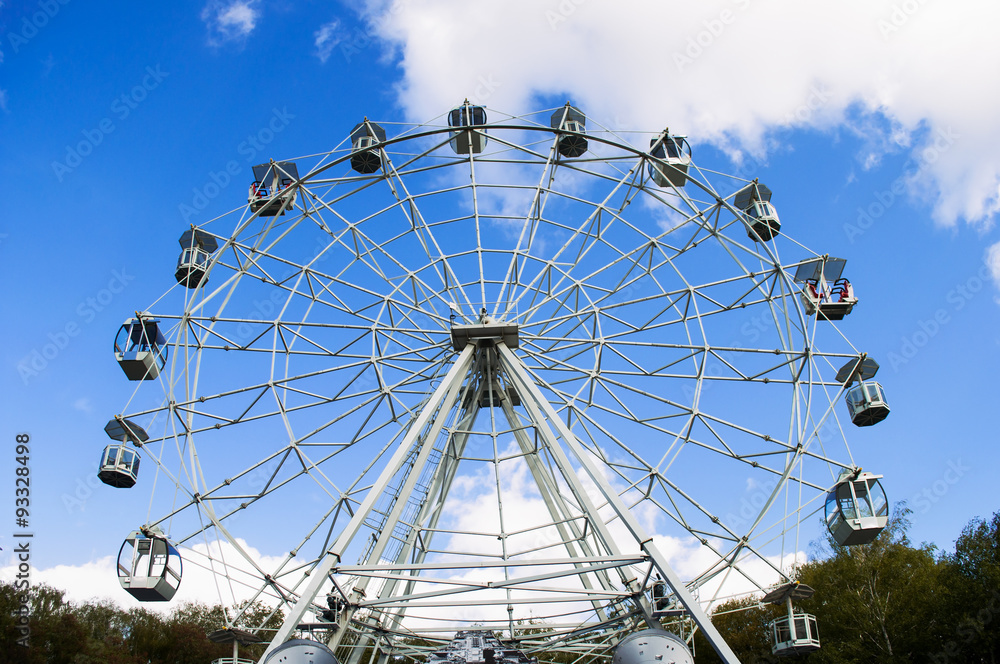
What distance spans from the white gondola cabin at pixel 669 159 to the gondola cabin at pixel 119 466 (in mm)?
15070

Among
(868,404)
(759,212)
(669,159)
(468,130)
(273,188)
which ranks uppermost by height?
(468,130)

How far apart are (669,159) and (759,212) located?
281cm

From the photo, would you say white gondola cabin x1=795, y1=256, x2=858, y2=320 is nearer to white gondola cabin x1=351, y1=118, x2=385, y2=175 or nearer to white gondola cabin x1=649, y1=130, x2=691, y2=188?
white gondola cabin x1=649, y1=130, x2=691, y2=188

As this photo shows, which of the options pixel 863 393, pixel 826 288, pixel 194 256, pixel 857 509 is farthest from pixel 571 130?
pixel 857 509

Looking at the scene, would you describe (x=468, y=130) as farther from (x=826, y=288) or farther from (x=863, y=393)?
(x=863, y=393)

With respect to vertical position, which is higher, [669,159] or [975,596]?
[669,159]

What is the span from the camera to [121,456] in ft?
60.1

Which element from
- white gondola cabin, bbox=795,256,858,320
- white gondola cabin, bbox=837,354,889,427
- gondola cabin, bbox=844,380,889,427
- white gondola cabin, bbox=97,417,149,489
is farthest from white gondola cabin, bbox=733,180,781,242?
white gondola cabin, bbox=97,417,149,489

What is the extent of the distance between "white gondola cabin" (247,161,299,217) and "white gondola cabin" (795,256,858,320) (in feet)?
44.9

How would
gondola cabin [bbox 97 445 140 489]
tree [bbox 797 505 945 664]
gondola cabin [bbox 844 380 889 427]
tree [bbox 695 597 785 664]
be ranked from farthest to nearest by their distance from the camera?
tree [bbox 695 597 785 664]
tree [bbox 797 505 945 664]
gondola cabin [bbox 844 380 889 427]
gondola cabin [bbox 97 445 140 489]

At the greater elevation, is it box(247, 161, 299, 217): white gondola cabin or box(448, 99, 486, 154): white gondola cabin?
box(448, 99, 486, 154): white gondola cabin

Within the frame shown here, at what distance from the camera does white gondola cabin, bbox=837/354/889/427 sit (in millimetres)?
18594

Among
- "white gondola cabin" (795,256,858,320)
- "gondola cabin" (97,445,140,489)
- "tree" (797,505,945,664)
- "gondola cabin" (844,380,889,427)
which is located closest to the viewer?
"gondola cabin" (97,445,140,489)

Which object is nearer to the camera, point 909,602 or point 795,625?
point 795,625
